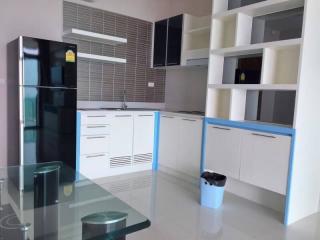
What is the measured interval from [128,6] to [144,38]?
1.92ft

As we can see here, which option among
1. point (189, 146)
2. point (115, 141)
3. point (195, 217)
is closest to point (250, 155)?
point (195, 217)

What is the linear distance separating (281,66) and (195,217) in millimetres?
1889

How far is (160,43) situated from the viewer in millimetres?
4730

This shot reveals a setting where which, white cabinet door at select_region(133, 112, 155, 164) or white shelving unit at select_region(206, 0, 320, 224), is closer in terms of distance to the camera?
white shelving unit at select_region(206, 0, 320, 224)

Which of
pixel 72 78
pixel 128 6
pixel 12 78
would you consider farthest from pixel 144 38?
pixel 12 78

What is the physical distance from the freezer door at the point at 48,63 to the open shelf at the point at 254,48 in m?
1.81

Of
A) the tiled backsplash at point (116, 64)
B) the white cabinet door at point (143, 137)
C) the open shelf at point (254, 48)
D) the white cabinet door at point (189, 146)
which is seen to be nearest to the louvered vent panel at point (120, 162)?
the white cabinet door at point (143, 137)

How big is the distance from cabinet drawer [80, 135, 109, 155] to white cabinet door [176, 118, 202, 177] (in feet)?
3.53

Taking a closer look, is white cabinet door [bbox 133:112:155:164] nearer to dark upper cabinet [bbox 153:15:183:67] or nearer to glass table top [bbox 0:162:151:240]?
dark upper cabinet [bbox 153:15:183:67]

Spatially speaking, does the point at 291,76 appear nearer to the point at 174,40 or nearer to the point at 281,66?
the point at 281,66

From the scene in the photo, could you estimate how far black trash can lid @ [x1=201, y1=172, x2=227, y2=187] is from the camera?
2.99 metres

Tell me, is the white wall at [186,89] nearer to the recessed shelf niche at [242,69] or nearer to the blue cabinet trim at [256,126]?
the recessed shelf niche at [242,69]

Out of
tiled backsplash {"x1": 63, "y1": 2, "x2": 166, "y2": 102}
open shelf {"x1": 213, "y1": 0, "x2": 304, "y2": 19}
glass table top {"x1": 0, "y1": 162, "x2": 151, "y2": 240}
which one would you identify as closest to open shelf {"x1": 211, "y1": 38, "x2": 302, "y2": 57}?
open shelf {"x1": 213, "y1": 0, "x2": 304, "y2": 19}

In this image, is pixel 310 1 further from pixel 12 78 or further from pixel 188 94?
pixel 12 78
